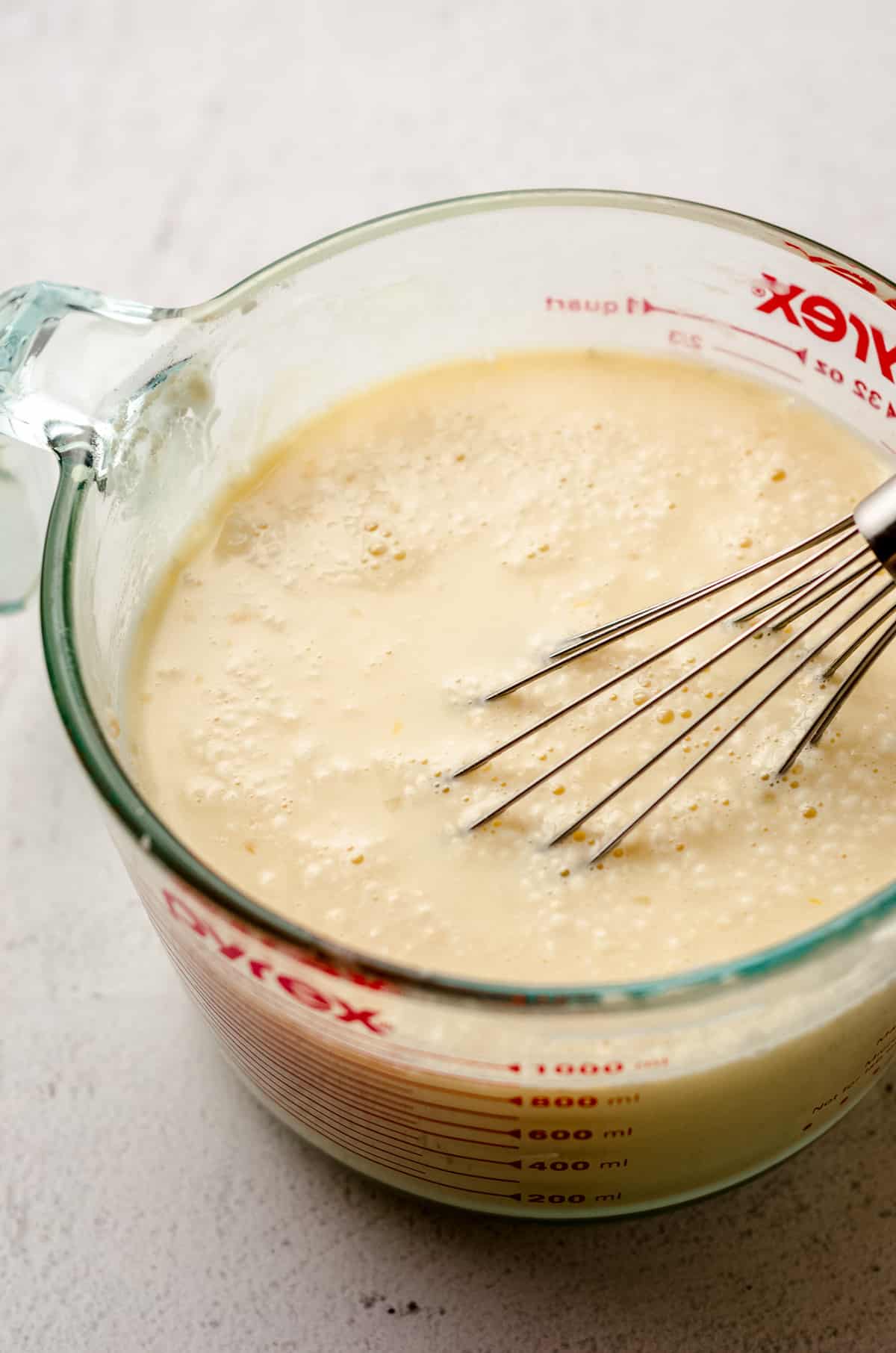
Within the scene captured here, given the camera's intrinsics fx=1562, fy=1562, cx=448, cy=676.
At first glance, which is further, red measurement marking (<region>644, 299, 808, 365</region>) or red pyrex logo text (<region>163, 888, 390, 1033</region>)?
red measurement marking (<region>644, 299, 808, 365</region>)

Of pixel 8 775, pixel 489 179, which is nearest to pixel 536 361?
pixel 489 179

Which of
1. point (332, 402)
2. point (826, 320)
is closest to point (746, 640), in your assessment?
point (826, 320)

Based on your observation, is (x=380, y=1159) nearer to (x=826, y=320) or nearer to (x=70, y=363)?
(x=70, y=363)

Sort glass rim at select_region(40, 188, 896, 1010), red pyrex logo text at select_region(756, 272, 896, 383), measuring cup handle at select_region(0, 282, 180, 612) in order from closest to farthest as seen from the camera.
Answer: glass rim at select_region(40, 188, 896, 1010) → measuring cup handle at select_region(0, 282, 180, 612) → red pyrex logo text at select_region(756, 272, 896, 383)

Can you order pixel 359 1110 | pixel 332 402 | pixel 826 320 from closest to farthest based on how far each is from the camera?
pixel 359 1110, pixel 826 320, pixel 332 402

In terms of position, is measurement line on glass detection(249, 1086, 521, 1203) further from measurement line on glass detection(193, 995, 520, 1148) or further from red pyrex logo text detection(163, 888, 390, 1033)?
red pyrex logo text detection(163, 888, 390, 1033)

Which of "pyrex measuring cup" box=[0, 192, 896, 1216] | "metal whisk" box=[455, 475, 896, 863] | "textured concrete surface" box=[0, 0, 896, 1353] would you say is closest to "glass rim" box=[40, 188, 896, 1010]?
"pyrex measuring cup" box=[0, 192, 896, 1216]

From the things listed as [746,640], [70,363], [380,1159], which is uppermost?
[70,363]

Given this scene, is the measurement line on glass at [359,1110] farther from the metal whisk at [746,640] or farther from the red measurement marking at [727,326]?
the red measurement marking at [727,326]
